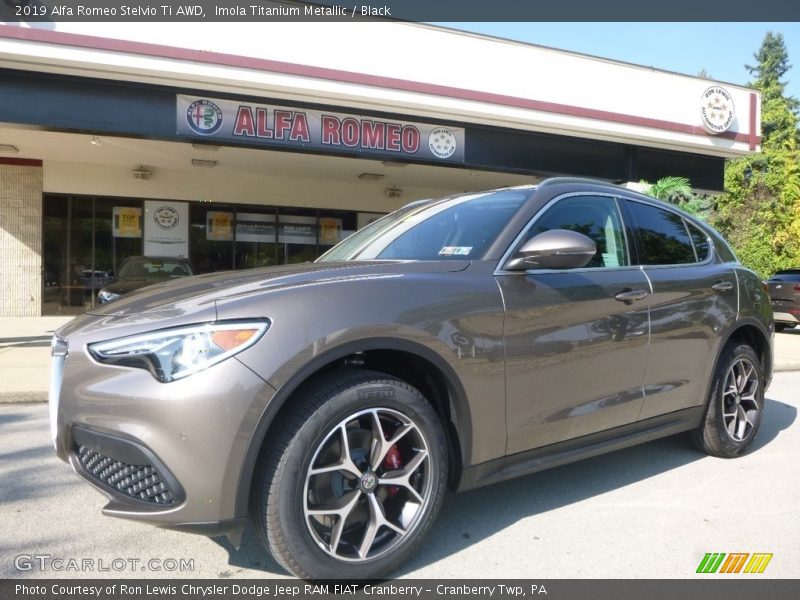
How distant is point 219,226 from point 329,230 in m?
3.13

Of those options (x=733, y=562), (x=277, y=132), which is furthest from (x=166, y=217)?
(x=733, y=562)

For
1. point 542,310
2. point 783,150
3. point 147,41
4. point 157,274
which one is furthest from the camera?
point 783,150

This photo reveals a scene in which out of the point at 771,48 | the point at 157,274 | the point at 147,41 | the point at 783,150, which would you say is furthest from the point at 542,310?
the point at 771,48

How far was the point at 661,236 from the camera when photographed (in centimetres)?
382

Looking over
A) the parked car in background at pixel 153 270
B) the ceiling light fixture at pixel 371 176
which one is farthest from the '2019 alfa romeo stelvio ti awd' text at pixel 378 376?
the ceiling light fixture at pixel 371 176

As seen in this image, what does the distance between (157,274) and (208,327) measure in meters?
9.86

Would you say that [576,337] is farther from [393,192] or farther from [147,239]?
[393,192]

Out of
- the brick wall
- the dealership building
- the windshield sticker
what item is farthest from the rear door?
the brick wall

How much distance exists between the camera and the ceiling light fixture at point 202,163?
46.0 ft

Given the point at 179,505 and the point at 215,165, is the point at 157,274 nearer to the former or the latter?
the point at 215,165

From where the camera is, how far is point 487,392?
262 centimetres

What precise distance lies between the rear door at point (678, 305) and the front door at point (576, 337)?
14 centimetres

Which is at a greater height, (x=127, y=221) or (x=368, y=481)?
(x=127, y=221)

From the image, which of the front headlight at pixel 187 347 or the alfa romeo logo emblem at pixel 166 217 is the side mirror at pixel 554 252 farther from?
the alfa romeo logo emblem at pixel 166 217
